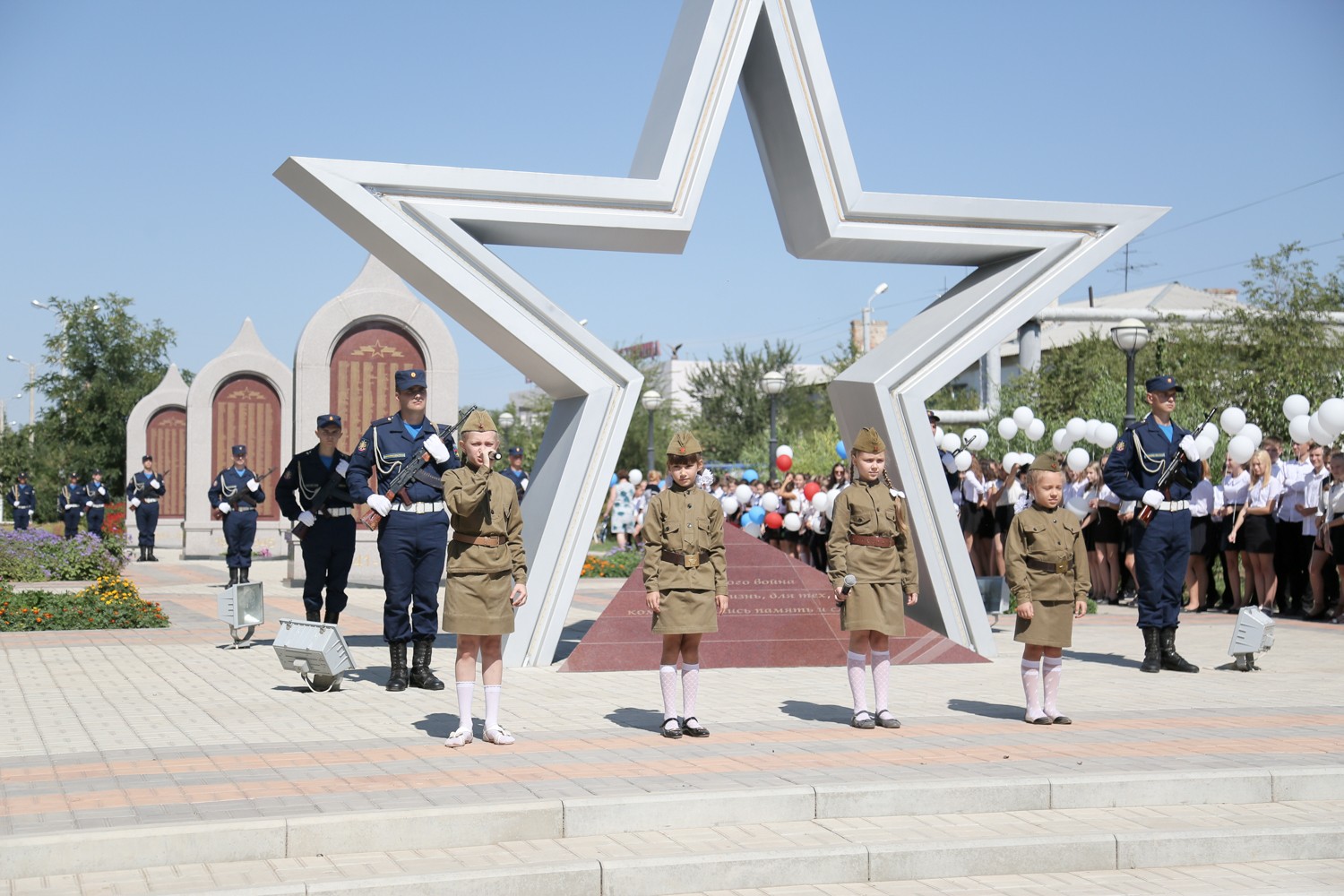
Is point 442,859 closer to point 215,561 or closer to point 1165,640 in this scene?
point 1165,640

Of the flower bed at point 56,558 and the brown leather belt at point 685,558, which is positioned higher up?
the brown leather belt at point 685,558

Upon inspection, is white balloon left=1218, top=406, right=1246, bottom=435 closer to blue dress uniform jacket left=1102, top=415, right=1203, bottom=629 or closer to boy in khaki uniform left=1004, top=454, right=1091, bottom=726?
blue dress uniform jacket left=1102, top=415, right=1203, bottom=629

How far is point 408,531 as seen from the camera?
944 centimetres

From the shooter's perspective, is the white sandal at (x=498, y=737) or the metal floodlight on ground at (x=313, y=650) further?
the metal floodlight on ground at (x=313, y=650)

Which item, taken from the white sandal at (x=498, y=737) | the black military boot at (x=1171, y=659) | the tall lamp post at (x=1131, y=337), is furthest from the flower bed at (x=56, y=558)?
the black military boot at (x=1171, y=659)

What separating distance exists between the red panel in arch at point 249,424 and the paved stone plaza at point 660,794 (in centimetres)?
1738

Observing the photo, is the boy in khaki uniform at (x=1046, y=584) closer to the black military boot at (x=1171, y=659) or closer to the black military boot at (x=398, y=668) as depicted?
the black military boot at (x=1171, y=659)

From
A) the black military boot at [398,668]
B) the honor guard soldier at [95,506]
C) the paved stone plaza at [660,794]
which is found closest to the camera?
the paved stone plaza at [660,794]

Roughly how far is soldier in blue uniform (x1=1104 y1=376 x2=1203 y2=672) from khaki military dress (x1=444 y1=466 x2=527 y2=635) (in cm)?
526

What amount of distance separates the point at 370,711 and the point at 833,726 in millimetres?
2819

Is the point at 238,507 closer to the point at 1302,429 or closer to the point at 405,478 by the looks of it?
the point at 405,478

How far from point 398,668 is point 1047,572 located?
4.36 meters

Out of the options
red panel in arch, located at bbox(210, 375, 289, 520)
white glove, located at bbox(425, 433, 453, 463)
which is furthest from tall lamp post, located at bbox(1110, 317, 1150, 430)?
red panel in arch, located at bbox(210, 375, 289, 520)

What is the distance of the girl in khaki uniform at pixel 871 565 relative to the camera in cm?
831
